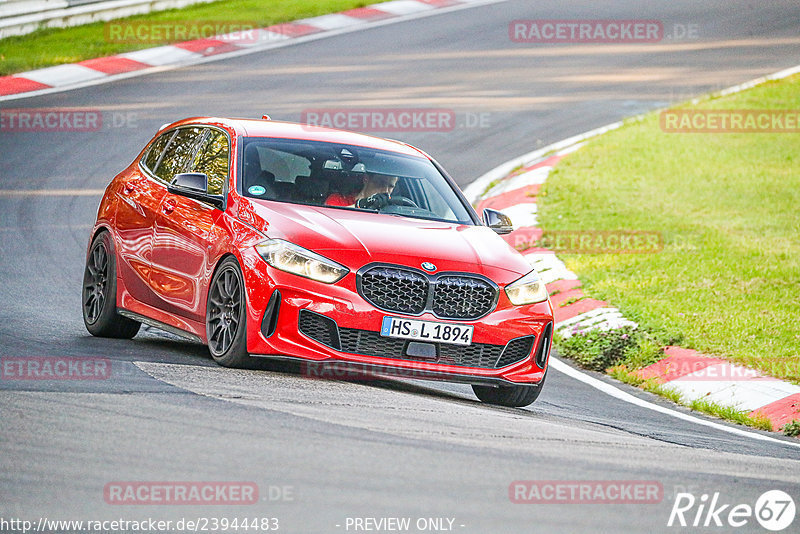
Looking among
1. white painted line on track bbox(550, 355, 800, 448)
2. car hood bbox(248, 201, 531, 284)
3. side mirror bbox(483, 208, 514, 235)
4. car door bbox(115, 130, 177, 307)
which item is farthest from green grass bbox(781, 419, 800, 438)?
car door bbox(115, 130, 177, 307)

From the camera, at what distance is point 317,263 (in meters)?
Result: 8.00

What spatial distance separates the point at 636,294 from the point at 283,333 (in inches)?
227

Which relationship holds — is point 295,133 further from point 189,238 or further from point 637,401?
point 637,401

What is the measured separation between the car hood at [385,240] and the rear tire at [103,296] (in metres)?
1.77

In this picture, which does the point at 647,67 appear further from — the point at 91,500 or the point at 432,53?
the point at 91,500

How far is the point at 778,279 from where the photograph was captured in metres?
13.3

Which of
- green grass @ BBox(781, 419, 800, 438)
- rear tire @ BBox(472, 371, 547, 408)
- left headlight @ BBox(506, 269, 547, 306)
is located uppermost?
left headlight @ BBox(506, 269, 547, 306)

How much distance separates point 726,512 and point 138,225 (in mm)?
5216

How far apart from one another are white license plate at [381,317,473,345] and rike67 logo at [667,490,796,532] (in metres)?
2.39

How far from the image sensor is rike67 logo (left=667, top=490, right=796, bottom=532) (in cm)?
566

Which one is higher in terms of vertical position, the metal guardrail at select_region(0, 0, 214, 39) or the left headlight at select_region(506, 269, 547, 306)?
the metal guardrail at select_region(0, 0, 214, 39)

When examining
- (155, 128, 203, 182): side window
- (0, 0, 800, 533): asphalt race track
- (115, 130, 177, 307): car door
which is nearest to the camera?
(0, 0, 800, 533): asphalt race track

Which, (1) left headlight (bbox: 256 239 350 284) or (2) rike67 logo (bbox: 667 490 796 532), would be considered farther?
(1) left headlight (bbox: 256 239 350 284)

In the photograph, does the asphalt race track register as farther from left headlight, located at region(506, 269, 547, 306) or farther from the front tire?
left headlight, located at region(506, 269, 547, 306)
